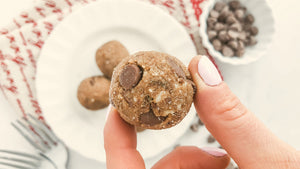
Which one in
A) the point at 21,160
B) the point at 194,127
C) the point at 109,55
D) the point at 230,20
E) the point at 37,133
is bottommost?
the point at 21,160

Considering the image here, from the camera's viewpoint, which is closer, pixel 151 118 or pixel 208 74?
pixel 151 118

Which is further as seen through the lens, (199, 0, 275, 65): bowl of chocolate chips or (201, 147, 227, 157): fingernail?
(199, 0, 275, 65): bowl of chocolate chips

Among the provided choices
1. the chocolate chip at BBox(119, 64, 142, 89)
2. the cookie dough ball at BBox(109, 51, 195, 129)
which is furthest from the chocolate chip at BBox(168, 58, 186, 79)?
the chocolate chip at BBox(119, 64, 142, 89)

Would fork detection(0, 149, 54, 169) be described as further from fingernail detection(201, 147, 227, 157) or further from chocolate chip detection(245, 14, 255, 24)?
chocolate chip detection(245, 14, 255, 24)

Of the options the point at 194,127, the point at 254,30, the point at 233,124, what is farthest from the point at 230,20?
the point at 233,124

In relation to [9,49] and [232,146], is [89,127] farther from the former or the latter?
[232,146]

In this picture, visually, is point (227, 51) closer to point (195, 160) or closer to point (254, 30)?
point (254, 30)
